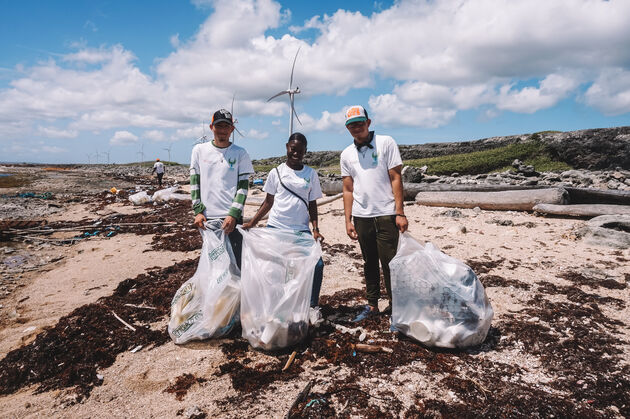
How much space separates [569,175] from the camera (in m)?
13.6

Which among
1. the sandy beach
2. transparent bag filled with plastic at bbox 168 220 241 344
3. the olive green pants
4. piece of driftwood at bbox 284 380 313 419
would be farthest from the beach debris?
the olive green pants

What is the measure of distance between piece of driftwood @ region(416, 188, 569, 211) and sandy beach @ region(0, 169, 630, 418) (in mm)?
3466

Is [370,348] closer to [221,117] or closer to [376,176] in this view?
[376,176]

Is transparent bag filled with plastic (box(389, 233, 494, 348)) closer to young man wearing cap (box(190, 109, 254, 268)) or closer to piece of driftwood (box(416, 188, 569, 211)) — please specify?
young man wearing cap (box(190, 109, 254, 268))

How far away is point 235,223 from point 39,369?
6.35 feet

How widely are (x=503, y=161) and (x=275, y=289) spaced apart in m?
19.7

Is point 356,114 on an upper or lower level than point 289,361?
upper

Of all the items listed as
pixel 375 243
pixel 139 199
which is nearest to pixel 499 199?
pixel 375 243

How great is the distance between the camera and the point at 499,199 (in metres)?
8.90

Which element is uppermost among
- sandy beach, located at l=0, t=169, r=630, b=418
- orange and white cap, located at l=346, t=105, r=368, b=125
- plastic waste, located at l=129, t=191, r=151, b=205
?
orange and white cap, located at l=346, t=105, r=368, b=125

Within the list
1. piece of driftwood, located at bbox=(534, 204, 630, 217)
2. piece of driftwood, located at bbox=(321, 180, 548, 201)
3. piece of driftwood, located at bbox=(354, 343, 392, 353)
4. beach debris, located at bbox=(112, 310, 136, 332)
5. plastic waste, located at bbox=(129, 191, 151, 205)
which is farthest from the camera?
plastic waste, located at bbox=(129, 191, 151, 205)

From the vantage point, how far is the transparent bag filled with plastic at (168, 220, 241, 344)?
9.36ft

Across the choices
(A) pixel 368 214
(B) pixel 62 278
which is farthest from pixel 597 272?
(B) pixel 62 278

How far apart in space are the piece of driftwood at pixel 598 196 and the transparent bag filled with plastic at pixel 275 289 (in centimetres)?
878
